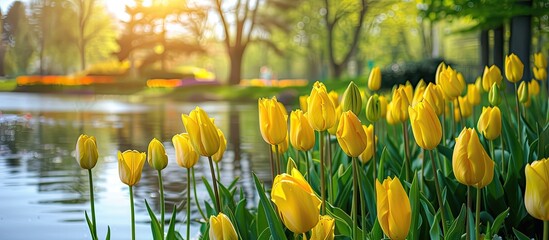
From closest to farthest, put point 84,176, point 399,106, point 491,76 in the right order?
point 399,106
point 491,76
point 84,176

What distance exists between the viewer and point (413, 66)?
12836 millimetres

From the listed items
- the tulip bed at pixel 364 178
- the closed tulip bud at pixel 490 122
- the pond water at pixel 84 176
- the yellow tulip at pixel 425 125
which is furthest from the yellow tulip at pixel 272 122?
the pond water at pixel 84 176

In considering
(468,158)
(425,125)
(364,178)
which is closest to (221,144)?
(364,178)

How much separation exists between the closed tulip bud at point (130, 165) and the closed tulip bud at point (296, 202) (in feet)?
1.73

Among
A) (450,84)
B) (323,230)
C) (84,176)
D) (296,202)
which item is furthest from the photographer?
(84,176)

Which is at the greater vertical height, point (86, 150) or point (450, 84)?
point (450, 84)

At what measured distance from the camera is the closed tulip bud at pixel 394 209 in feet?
3.80

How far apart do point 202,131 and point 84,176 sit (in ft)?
13.6

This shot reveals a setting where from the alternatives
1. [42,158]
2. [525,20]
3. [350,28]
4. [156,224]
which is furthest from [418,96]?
[350,28]

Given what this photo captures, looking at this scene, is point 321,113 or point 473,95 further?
point 473,95

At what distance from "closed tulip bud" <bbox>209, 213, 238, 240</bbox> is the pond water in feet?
6.69

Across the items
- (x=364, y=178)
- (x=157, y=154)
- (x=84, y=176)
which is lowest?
(x=84, y=176)

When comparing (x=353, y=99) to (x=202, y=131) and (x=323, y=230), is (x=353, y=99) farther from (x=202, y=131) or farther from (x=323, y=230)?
(x=323, y=230)

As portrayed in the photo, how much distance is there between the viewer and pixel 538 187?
1113mm
